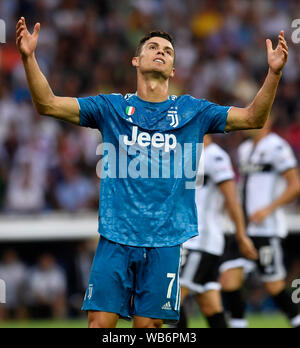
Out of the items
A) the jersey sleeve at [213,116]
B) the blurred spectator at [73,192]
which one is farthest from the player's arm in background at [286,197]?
the blurred spectator at [73,192]

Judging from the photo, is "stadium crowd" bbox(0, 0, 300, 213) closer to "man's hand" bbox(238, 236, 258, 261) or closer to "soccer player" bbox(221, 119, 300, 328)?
"soccer player" bbox(221, 119, 300, 328)

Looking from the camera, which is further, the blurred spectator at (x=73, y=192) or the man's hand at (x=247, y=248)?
the blurred spectator at (x=73, y=192)

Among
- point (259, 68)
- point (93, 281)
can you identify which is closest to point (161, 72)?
point (93, 281)

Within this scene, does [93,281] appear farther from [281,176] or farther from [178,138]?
[281,176]

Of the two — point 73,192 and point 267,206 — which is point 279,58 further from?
point 73,192

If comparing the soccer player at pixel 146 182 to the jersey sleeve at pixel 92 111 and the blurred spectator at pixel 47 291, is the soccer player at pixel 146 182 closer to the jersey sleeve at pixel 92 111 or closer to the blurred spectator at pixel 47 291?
the jersey sleeve at pixel 92 111

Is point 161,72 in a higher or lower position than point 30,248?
higher

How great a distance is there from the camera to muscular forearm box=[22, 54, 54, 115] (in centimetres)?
502

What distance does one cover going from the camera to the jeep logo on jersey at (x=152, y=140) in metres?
5.30

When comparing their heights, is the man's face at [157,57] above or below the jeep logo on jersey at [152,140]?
above

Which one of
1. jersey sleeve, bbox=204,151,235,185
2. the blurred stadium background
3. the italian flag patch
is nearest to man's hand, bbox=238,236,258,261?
jersey sleeve, bbox=204,151,235,185

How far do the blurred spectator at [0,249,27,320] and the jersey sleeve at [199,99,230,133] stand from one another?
7.85m
